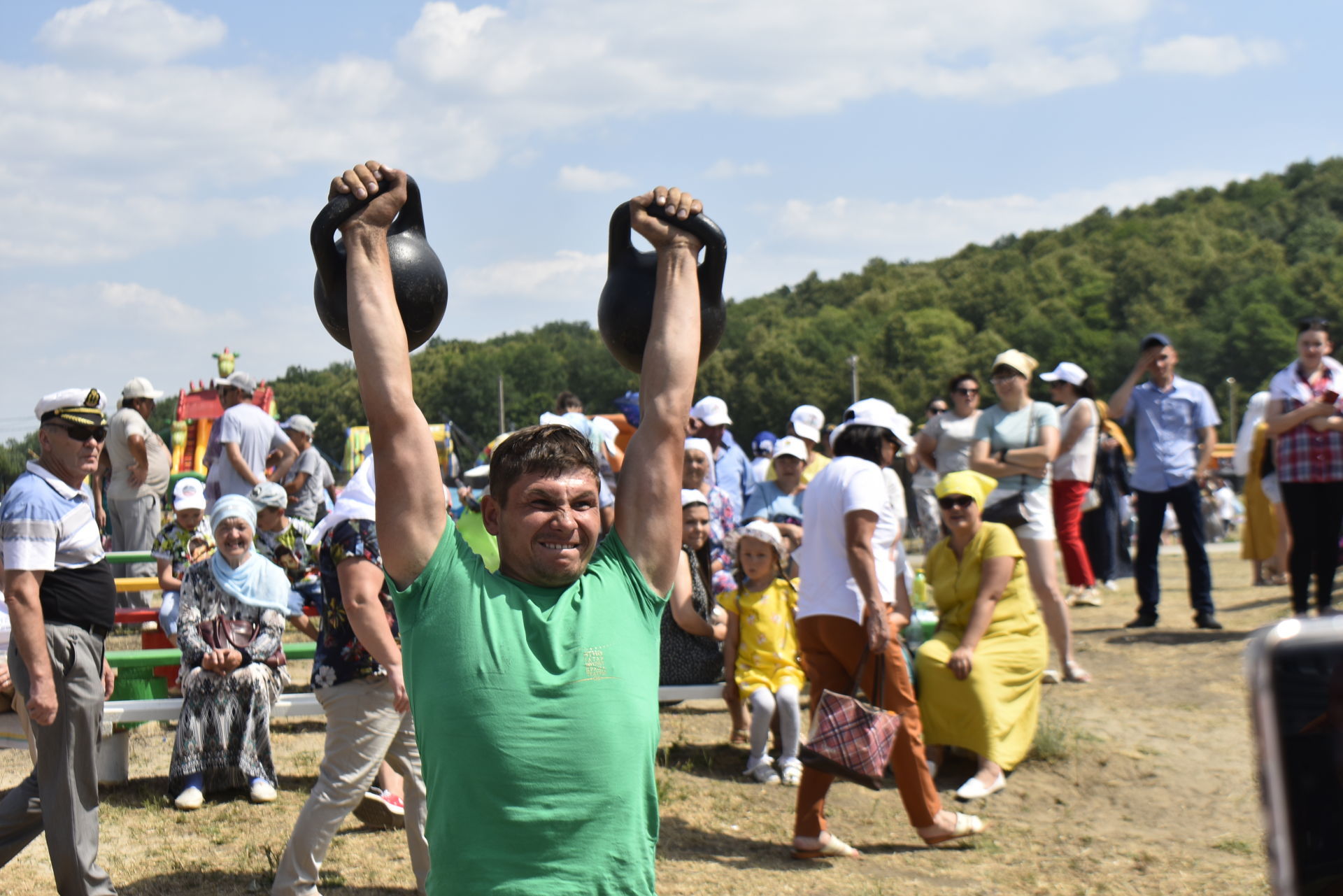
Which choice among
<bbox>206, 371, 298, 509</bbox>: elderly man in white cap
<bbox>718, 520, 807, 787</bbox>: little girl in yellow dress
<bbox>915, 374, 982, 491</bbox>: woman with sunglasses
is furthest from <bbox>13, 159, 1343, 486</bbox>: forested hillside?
<bbox>718, 520, 807, 787</bbox>: little girl in yellow dress

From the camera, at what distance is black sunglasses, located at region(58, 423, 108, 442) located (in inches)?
186

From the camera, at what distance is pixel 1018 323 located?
89.9m

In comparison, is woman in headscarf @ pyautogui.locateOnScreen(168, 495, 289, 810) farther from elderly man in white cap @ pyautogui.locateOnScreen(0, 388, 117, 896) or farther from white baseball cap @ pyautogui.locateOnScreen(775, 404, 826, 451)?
white baseball cap @ pyautogui.locateOnScreen(775, 404, 826, 451)

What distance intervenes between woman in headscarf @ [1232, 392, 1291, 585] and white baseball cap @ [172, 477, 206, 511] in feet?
26.2

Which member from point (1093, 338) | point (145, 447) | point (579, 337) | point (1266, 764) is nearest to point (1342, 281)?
point (1093, 338)

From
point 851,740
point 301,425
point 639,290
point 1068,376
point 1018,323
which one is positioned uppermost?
point 1018,323

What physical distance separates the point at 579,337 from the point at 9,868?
110m

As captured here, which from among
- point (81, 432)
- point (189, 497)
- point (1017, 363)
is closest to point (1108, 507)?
point (1017, 363)

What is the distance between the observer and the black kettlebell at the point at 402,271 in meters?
2.55

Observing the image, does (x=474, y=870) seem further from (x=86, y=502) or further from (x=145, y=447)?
(x=145, y=447)

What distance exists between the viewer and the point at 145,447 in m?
10.1

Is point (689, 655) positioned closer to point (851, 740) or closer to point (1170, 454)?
point (851, 740)

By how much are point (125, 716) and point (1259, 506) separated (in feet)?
31.3

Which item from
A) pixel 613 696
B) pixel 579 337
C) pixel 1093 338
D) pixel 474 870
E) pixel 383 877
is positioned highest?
pixel 579 337
